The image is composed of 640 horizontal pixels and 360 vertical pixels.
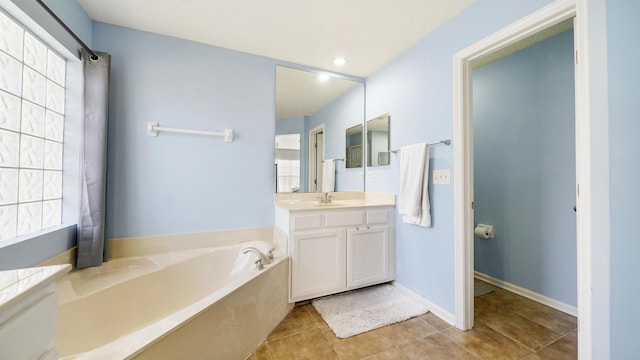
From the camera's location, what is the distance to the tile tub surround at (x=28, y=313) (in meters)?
0.46

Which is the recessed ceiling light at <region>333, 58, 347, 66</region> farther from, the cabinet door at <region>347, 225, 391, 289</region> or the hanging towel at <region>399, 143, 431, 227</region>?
the cabinet door at <region>347, 225, 391, 289</region>

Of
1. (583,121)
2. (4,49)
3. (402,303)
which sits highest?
(4,49)

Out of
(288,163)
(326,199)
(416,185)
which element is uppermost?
(288,163)

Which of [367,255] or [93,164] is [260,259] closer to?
[367,255]

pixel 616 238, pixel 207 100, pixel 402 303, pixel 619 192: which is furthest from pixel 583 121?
pixel 207 100

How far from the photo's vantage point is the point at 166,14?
170 cm

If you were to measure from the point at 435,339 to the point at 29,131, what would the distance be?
9.28ft

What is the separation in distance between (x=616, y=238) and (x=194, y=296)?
8.04ft

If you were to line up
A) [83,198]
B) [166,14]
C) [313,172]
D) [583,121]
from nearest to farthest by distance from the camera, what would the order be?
[583,121] < [83,198] < [166,14] < [313,172]

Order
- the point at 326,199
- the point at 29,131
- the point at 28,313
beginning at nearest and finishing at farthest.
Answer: the point at 28,313
the point at 29,131
the point at 326,199

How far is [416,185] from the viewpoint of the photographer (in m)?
1.90

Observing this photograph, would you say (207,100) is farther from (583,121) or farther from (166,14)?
(583,121)

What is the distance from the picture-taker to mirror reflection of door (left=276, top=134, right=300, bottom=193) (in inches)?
93.1

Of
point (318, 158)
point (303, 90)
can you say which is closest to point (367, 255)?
point (318, 158)
